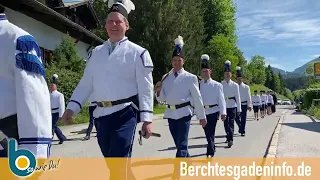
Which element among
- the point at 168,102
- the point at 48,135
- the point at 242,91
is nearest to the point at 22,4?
the point at 242,91

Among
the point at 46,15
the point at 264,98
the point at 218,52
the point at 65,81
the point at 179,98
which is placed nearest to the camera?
the point at 179,98

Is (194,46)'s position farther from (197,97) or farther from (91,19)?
(197,97)

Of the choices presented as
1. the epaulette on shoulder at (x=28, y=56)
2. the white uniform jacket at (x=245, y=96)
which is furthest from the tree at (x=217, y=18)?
the epaulette on shoulder at (x=28, y=56)

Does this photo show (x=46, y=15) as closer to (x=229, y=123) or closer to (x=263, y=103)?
(x=229, y=123)

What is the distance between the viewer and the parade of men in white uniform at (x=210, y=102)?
8872 millimetres

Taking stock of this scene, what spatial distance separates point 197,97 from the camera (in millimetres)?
6871

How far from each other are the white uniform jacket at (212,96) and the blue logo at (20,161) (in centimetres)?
649

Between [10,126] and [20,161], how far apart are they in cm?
24

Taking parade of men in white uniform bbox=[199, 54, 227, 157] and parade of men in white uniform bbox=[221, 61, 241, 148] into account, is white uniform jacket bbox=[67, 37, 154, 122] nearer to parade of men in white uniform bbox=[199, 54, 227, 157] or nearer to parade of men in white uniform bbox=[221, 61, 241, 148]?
parade of men in white uniform bbox=[199, 54, 227, 157]

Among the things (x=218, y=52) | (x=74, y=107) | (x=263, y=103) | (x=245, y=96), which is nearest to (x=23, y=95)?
(x=74, y=107)

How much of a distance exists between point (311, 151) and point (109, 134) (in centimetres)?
597

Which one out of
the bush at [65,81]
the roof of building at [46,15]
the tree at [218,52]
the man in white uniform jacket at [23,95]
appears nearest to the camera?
the man in white uniform jacket at [23,95]

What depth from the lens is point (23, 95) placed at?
8.47 feet

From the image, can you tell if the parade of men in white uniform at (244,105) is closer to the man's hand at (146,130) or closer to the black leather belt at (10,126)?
the man's hand at (146,130)
